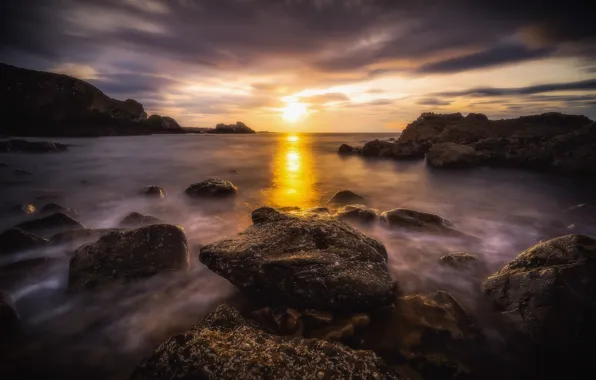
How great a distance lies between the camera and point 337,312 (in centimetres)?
300

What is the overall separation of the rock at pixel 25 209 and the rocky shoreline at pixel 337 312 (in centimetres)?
412

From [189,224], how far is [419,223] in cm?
535

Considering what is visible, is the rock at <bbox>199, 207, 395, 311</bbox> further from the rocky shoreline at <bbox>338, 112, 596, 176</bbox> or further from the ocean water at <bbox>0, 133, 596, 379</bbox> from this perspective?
the rocky shoreline at <bbox>338, 112, 596, 176</bbox>

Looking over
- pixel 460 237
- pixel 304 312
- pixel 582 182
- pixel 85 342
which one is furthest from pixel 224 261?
pixel 582 182

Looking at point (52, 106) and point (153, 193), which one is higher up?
point (52, 106)

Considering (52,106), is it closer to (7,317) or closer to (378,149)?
(378,149)

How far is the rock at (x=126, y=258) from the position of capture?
12.5 feet

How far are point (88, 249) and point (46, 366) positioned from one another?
5.52 feet

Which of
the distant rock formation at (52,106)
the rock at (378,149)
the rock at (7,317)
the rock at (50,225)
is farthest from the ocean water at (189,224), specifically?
the distant rock formation at (52,106)

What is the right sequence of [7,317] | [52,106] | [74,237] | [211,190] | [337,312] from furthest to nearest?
[52,106] → [211,190] → [74,237] → [7,317] → [337,312]

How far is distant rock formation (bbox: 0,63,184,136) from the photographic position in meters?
35.5

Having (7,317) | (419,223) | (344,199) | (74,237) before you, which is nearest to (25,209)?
(74,237)

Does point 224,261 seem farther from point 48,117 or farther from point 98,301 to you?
point 48,117

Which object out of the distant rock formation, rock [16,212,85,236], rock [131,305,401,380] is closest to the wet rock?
rock [131,305,401,380]
